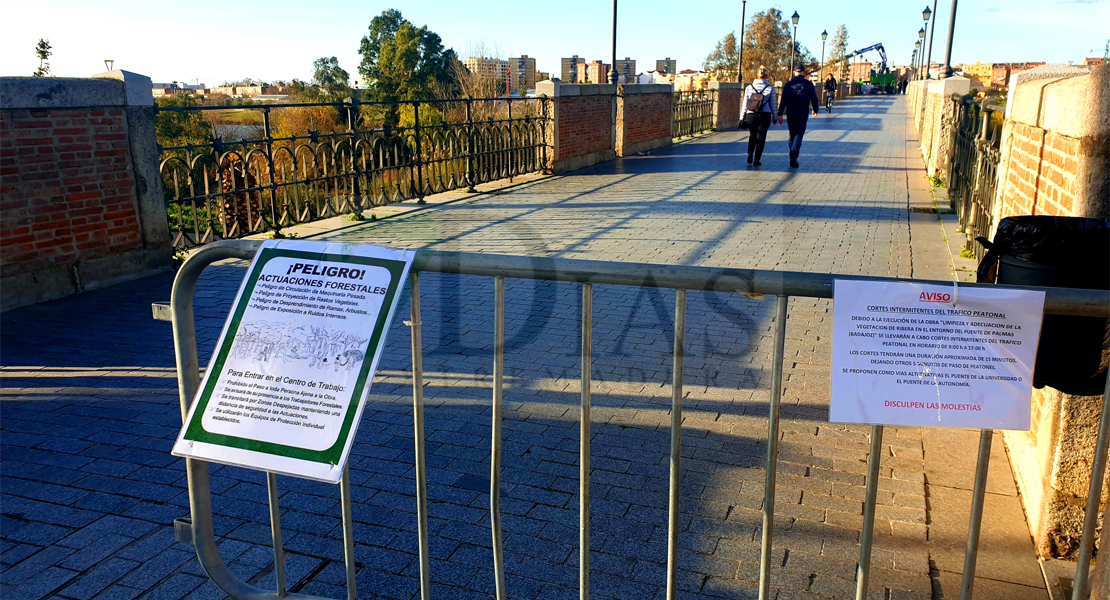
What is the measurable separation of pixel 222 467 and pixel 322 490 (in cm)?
61

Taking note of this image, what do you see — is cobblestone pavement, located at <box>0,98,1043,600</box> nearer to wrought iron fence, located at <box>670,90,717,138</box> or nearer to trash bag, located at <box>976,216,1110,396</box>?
trash bag, located at <box>976,216,1110,396</box>

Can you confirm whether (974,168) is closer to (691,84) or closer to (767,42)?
(691,84)

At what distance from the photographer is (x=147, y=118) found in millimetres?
7910

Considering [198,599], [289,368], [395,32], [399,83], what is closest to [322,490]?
[198,599]

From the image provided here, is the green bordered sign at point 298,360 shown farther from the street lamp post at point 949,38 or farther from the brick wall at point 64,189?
the street lamp post at point 949,38

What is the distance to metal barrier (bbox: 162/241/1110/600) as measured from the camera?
2.09m

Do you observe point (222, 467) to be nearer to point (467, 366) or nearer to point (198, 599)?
point (198, 599)

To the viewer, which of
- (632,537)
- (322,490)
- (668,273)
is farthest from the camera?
(322,490)

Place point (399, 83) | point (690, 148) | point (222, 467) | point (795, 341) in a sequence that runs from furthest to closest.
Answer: point (399, 83) → point (690, 148) → point (795, 341) → point (222, 467)

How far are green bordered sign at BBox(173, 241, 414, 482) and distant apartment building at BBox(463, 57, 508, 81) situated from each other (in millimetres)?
47533

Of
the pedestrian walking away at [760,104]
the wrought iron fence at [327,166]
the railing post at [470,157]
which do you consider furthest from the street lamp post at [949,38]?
the railing post at [470,157]

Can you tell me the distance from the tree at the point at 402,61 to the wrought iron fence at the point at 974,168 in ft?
231

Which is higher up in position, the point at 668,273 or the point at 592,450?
the point at 668,273

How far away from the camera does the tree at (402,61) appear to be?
269 ft
